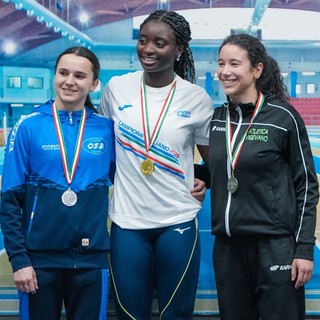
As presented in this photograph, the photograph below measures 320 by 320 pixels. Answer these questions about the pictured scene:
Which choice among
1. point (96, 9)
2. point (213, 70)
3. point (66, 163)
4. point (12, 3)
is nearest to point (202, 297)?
point (213, 70)

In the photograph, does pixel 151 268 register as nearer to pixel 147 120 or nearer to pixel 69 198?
pixel 69 198

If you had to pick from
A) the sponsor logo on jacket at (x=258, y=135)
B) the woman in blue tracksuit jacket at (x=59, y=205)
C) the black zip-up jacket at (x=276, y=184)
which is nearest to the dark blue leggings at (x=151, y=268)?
the woman in blue tracksuit jacket at (x=59, y=205)

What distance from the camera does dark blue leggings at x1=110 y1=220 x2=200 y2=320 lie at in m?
2.11

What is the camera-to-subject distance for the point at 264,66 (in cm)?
212

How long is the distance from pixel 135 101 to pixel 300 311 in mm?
1119

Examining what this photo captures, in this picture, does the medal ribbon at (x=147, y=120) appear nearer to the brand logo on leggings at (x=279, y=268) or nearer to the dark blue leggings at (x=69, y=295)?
the dark blue leggings at (x=69, y=295)

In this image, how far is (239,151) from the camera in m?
2.00

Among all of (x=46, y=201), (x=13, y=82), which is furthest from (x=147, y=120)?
(x=13, y=82)

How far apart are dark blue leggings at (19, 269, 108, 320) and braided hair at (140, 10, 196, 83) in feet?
3.34

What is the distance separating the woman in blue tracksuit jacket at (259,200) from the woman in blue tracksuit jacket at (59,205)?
0.51 meters

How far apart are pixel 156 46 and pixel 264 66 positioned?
47 centimetres

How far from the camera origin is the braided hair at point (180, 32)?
2.16 meters

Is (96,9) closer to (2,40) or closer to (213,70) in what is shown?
(2,40)

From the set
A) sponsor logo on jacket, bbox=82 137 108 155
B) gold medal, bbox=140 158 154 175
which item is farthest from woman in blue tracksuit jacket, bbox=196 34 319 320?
sponsor logo on jacket, bbox=82 137 108 155
